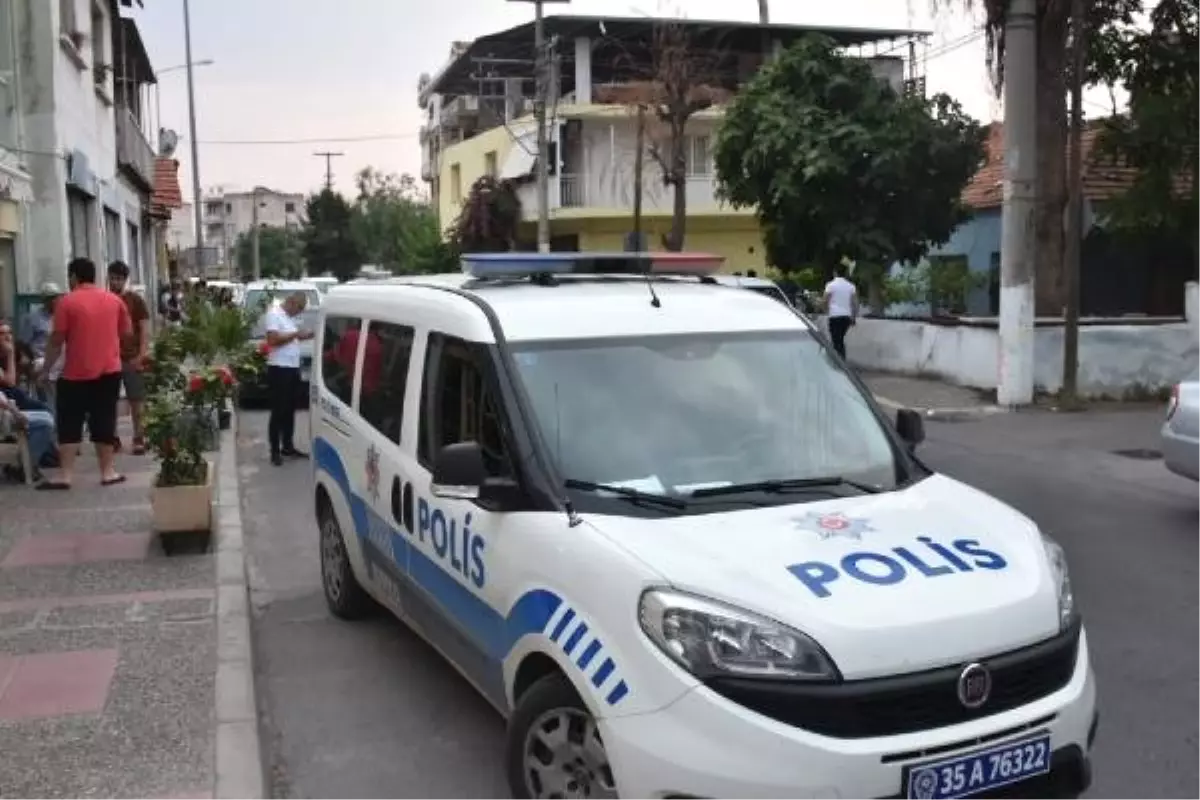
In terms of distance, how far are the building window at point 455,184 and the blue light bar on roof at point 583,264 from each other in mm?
46438

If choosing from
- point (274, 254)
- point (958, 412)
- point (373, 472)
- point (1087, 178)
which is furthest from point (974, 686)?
point (274, 254)

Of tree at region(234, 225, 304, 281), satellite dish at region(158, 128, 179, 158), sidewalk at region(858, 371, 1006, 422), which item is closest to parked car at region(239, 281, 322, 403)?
sidewalk at region(858, 371, 1006, 422)

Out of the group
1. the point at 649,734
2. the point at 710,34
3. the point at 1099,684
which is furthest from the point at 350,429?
the point at 710,34

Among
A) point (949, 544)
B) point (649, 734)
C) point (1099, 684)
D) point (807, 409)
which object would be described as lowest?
point (1099, 684)

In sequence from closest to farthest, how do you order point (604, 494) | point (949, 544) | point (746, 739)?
point (746, 739) → point (949, 544) → point (604, 494)

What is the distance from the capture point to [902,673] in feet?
10.6

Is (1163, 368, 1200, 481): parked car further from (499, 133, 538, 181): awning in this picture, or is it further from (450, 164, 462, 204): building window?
(450, 164, 462, 204): building window

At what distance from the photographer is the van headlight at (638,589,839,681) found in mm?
3207

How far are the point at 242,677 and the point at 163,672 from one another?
1.25ft

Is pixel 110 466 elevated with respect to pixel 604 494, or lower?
lower

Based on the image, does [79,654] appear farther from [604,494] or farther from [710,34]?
[710,34]

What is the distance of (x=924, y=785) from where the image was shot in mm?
3213

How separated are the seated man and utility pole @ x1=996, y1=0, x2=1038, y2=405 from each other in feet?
35.2

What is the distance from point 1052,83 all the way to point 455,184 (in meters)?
38.1
